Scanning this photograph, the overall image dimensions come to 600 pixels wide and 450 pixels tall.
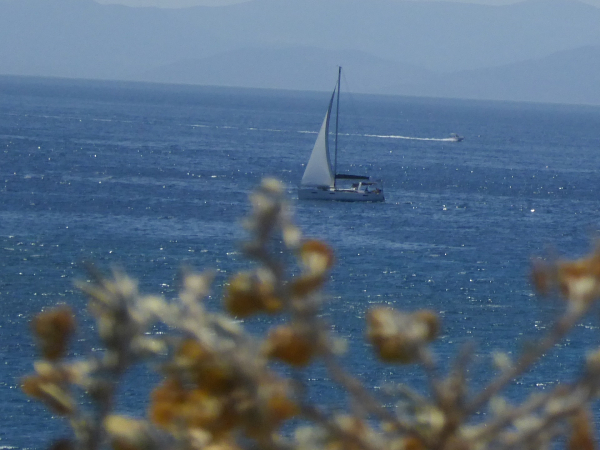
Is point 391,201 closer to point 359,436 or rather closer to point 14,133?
point 14,133

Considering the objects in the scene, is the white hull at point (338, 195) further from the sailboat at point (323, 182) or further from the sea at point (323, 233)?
the sea at point (323, 233)

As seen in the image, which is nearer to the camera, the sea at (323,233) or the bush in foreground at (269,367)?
the bush in foreground at (269,367)

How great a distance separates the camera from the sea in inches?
1046

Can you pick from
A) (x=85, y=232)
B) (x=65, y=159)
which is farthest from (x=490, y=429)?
(x=65, y=159)

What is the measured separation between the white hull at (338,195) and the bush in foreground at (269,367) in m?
59.5

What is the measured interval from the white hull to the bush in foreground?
195ft

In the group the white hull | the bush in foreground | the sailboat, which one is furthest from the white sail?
the bush in foreground

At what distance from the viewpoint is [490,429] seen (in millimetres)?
2316

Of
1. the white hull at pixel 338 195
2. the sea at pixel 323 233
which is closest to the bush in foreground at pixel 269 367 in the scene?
the sea at pixel 323 233

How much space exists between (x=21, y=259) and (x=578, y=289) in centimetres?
3996

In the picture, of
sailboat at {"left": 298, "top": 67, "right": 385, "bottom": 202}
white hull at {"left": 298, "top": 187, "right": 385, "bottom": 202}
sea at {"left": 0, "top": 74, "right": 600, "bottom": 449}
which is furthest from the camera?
white hull at {"left": 298, "top": 187, "right": 385, "bottom": 202}

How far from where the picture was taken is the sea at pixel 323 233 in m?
26.6

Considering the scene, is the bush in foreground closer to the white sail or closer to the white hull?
the white sail

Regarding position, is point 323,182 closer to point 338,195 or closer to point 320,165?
point 338,195
